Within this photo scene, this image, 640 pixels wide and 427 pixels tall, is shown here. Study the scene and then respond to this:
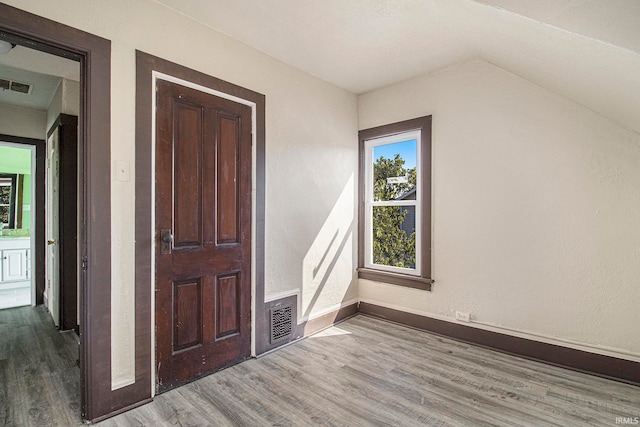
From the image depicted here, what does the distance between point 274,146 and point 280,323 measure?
1660 mm

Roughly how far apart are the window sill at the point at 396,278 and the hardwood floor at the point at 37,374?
2.84 metres

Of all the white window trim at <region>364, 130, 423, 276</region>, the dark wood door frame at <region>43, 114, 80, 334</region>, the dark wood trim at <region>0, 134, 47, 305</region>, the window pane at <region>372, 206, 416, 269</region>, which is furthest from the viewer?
the dark wood trim at <region>0, 134, 47, 305</region>

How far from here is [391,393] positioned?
7.11 feet

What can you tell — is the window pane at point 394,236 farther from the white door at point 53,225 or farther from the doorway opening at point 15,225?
the doorway opening at point 15,225

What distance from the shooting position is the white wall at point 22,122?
3.82 metres

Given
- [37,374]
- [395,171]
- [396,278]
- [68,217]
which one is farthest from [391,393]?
[68,217]

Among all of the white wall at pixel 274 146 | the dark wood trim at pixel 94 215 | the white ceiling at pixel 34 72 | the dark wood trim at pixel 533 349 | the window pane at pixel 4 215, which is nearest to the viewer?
the dark wood trim at pixel 94 215

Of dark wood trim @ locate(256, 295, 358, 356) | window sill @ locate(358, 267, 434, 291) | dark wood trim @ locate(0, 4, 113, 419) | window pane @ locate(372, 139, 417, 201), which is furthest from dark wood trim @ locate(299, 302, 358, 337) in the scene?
dark wood trim @ locate(0, 4, 113, 419)

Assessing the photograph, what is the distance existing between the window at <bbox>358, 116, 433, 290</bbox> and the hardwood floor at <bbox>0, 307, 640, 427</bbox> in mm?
892

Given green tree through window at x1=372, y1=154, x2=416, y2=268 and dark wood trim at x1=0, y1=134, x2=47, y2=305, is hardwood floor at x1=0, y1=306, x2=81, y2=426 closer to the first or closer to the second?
dark wood trim at x1=0, y1=134, x2=47, y2=305

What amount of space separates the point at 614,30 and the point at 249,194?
2.37 m

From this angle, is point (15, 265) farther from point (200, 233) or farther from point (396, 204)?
point (396, 204)

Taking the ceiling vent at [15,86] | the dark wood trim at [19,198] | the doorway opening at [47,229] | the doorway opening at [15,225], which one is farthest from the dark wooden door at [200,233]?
the dark wood trim at [19,198]

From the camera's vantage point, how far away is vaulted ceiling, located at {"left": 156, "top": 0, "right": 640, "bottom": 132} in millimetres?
1306
